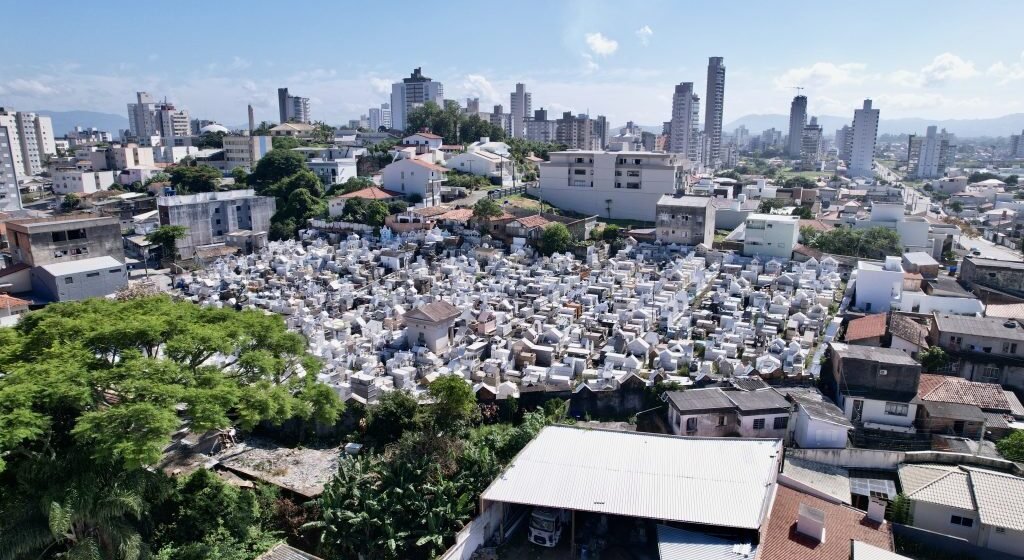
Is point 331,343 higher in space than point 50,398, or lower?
lower

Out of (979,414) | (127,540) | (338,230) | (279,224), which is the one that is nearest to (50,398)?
(127,540)

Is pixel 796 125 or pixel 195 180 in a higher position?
pixel 796 125

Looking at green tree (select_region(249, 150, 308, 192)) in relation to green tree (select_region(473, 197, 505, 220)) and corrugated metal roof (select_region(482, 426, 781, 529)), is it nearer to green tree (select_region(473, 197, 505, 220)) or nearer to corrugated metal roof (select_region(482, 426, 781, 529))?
green tree (select_region(473, 197, 505, 220))

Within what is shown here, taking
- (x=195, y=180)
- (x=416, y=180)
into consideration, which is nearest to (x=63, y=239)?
(x=195, y=180)

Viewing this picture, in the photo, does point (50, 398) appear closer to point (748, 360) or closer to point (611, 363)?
point (611, 363)

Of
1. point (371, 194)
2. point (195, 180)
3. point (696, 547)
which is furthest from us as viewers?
point (195, 180)

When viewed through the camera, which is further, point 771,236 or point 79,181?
point 79,181

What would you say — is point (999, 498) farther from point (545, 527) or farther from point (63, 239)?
point (63, 239)
